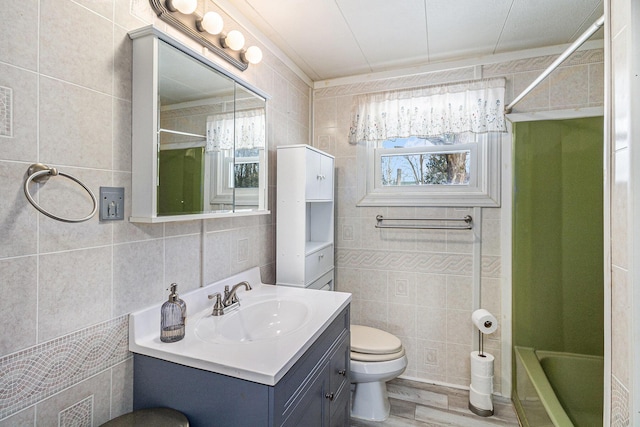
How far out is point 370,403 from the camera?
1851 mm

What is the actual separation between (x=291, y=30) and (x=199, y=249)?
132cm

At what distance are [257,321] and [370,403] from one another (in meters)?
0.97

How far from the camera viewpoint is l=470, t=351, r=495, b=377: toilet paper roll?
191 cm

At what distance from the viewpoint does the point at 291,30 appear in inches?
69.3

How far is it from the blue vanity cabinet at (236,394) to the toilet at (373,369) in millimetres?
555

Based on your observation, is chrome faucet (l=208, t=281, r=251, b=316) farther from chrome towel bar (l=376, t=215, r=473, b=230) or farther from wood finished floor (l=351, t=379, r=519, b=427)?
chrome towel bar (l=376, t=215, r=473, b=230)

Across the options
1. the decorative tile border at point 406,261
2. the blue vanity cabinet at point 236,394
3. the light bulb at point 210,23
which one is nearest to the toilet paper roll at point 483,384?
the decorative tile border at point 406,261

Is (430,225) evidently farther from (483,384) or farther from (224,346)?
(224,346)

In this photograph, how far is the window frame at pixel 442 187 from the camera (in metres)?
2.03

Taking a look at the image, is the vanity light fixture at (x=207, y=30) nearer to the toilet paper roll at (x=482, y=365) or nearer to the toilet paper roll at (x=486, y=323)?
the toilet paper roll at (x=486, y=323)

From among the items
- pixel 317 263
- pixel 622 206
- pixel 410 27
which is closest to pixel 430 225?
pixel 317 263

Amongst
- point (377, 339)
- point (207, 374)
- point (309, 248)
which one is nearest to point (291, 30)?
point (309, 248)

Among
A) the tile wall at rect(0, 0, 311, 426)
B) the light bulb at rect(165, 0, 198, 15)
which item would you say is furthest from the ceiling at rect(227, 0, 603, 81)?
Answer: the tile wall at rect(0, 0, 311, 426)

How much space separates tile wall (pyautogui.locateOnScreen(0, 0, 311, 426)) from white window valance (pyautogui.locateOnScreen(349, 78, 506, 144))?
1490mm
